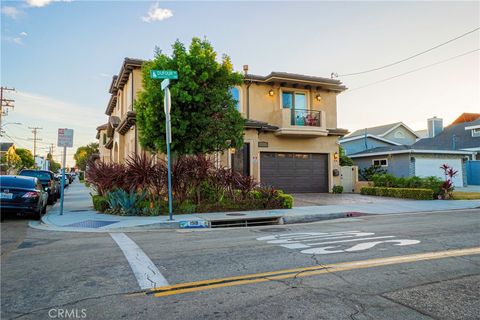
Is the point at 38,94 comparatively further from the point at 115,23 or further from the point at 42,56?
the point at 115,23

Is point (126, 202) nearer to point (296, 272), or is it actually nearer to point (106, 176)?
point (106, 176)

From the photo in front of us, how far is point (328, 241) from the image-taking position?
6.89 metres

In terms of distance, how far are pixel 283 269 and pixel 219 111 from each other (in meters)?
9.73

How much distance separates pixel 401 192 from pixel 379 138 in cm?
1891

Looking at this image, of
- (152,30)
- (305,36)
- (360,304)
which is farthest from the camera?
(305,36)

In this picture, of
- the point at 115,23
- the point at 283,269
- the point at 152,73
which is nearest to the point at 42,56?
the point at 115,23

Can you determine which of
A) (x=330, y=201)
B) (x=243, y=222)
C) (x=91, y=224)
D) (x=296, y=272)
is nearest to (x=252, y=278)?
(x=296, y=272)

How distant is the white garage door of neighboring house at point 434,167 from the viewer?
24.5 meters

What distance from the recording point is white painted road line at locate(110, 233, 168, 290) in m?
4.20

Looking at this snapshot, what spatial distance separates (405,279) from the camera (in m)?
4.35

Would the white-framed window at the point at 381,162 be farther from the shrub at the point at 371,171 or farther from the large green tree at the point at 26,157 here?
the large green tree at the point at 26,157

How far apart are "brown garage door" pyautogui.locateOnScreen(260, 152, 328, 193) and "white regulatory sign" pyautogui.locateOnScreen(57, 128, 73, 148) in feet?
36.4

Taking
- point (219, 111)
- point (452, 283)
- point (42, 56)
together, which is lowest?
point (452, 283)

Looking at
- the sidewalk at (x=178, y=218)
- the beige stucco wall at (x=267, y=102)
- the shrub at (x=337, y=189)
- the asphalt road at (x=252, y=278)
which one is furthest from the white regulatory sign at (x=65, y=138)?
the shrub at (x=337, y=189)
